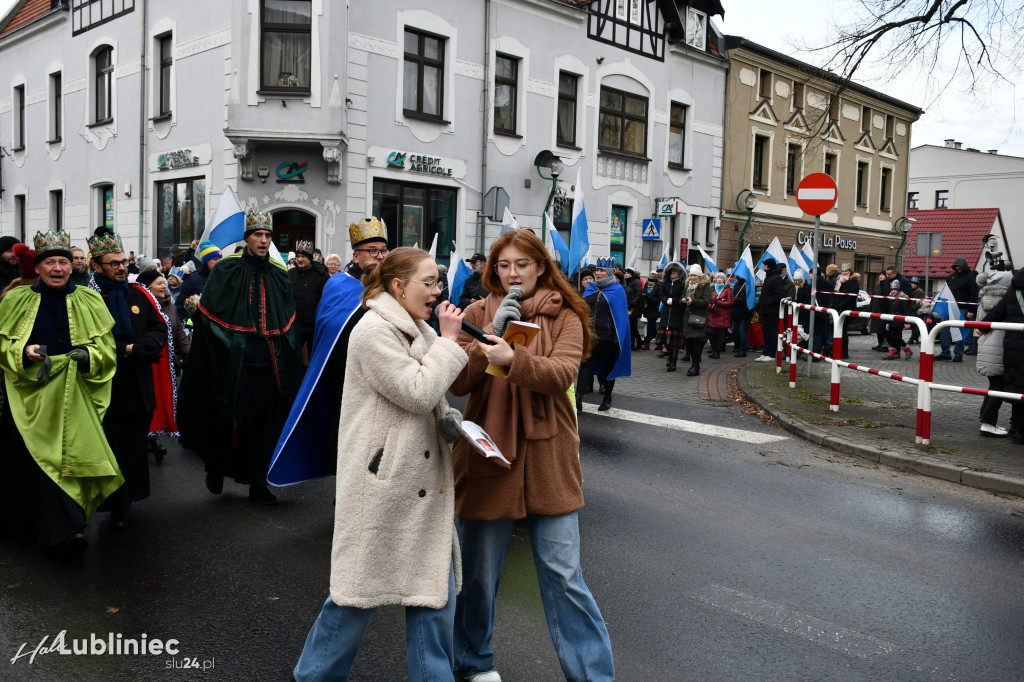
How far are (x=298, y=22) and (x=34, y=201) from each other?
44.0 ft

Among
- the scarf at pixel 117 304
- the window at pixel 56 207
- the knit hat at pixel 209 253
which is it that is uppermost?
the window at pixel 56 207

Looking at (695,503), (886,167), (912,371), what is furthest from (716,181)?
(695,503)

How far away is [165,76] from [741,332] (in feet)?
48.5

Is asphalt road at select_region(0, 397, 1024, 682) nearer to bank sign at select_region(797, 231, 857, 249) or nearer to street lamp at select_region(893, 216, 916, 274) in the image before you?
bank sign at select_region(797, 231, 857, 249)

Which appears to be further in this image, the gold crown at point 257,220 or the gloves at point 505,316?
the gold crown at point 257,220

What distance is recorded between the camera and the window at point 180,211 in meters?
19.4

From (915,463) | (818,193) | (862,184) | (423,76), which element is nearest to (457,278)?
(818,193)

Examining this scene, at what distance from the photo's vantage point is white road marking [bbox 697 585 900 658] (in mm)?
3861

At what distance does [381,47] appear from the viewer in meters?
18.9

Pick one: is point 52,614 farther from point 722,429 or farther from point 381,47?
point 381,47

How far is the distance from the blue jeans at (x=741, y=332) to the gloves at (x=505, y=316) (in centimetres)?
1458

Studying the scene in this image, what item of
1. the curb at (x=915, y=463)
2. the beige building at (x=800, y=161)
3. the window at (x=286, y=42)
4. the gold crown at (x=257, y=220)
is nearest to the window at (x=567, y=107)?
the beige building at (x=800, y=161)

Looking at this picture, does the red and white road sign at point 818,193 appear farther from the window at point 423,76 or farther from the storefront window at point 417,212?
the window at point 423,76

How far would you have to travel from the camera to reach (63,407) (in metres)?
4.91
